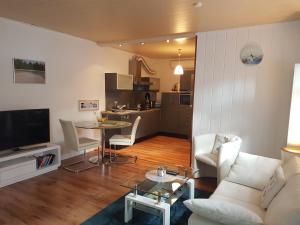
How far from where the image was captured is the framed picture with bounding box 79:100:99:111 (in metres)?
4.83

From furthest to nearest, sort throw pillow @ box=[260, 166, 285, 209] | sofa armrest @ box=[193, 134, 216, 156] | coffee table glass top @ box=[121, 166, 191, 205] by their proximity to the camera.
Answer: sofa armrest @ box=[193, 134, 216, 156], coffee table glass top @ box=[121, 166, 191, 205], throw pillow @ box=[260, 166, 285, 209]

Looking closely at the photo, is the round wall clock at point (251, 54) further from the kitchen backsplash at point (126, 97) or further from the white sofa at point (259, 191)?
the kitchen backsplash at point (126, 97)

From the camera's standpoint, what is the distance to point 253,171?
8.03 ft

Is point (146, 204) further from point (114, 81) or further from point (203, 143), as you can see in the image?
point (114, 81)

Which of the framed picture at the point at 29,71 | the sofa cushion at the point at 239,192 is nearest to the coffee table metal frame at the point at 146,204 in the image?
the sofa cushion at the point at 239,192

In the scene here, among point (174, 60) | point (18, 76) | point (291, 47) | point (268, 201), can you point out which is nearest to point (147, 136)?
point (174, 60)

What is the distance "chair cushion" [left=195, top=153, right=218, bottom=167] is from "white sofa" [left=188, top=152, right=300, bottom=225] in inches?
24.1

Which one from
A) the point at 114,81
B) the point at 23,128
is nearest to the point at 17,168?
the point at 23,128

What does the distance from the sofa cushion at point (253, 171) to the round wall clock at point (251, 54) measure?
170cm

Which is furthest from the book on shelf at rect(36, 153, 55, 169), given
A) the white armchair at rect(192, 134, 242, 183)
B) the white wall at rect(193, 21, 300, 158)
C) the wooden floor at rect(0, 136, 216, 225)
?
the white wall at rect(193, 21, 300, 158)

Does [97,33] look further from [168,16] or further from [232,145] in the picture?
[232,145]

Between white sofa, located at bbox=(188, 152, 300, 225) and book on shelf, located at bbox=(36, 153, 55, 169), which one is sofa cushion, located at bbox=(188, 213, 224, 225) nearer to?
white sofa, located at bbox=(188, 152, 300, 225)

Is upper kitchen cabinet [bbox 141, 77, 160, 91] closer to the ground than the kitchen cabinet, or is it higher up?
higher up

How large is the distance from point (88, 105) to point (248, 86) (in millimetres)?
3403
